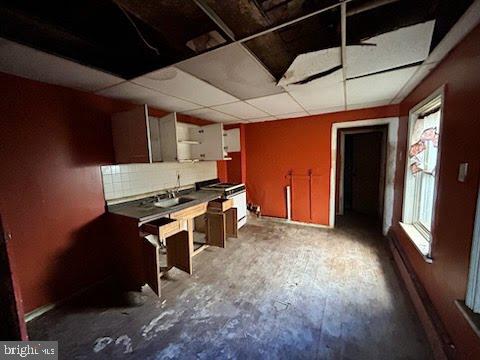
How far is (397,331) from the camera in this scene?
1.51 m

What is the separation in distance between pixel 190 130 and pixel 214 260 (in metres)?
2.12

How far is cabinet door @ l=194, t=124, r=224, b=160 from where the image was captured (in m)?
3.17

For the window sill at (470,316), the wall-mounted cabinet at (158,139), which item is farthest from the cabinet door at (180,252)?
the window sill at (470,316)

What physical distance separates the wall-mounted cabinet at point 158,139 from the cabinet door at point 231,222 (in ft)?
2.98

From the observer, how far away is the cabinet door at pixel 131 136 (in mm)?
2016

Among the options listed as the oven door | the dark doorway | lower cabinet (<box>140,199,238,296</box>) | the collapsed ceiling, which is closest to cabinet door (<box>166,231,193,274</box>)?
lower cabinet (<box>140,199,238,296</box>)

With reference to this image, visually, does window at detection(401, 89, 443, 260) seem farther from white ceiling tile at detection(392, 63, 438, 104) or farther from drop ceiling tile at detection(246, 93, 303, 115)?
drop ceiling tile at detection(246, 93, 303, 115)

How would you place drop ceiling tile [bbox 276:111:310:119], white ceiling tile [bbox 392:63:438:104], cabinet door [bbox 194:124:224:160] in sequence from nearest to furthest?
white ceiling tile [bbox 392:63:438:104], cabinet door [bbox 194:124:224:160], drop ceiling tile [bbox 276:111:310:119]

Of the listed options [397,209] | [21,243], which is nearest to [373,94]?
[397,209]

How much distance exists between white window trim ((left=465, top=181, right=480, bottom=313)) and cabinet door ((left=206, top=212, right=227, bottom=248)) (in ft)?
7.69

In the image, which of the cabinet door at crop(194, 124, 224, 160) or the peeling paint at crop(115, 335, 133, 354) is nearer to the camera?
the peeling paint at crop(115, 335, 133, 354)

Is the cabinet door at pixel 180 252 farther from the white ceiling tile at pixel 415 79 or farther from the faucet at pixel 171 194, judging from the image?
the white ceiling tile at pixel 415 79

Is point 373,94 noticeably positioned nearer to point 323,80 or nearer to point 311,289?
point 323,80

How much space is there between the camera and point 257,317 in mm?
1712
